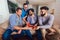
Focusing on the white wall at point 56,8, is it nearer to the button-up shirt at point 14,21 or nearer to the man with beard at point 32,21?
the man with beard at point 32,21

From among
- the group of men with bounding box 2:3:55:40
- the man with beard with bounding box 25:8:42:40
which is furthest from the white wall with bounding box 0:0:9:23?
the man with beard with bounding box 25:8:42:40

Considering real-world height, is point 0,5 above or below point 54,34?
above

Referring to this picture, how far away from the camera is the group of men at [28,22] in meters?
1.21

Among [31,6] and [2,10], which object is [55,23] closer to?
[31,6]

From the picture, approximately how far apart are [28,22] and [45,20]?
0.14m

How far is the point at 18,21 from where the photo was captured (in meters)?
1.23

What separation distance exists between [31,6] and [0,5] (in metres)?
0.26

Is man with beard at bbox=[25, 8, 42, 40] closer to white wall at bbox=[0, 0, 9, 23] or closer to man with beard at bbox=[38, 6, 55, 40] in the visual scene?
man with beard at bbox=[38, 6, 55, 40]

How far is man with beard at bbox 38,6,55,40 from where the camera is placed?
1.20 m

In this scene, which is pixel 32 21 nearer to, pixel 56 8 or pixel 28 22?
pixel 28 22

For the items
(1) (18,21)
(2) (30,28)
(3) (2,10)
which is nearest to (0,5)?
(3) (2,10)

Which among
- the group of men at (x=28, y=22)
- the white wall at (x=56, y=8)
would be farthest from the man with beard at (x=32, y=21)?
the white wall at (x=56, y=8)

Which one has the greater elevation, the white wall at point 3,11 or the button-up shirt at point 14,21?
the white wall at point 3,11

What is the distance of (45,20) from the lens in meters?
1.21
